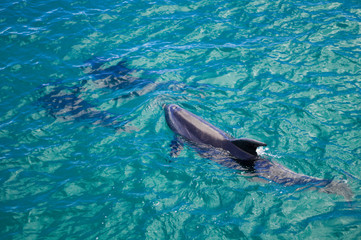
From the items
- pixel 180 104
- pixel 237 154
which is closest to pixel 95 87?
pixel 180 104

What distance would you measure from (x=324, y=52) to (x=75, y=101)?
11708mm

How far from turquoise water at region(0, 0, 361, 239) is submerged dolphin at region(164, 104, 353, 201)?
0.91ft

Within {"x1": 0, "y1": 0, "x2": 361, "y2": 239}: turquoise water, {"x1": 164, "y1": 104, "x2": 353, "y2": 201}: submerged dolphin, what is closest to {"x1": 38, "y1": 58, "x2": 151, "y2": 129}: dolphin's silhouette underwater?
{"x1": 0, "y1": 0, "x2": 361, "y2": 239}: turquoise water

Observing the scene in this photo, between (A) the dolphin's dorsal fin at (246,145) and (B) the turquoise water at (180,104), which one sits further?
(A) the dolphin's dorsal fin at (246,145)

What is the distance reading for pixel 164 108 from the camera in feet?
36.0

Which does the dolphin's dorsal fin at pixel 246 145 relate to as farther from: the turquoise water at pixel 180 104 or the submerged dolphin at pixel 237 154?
the turquoise water at pixel 180 104

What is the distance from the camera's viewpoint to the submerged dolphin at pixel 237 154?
24.3 ft

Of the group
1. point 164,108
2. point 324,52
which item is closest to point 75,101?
point 164,108

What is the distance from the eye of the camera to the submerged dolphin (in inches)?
291

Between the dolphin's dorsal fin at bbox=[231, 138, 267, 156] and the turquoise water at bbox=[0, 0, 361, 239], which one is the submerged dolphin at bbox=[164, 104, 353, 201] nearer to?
the dolphin's dorsal fin at bbox=[231, 138, 267, 156]

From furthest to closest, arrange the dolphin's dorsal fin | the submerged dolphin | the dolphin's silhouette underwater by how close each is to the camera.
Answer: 1. the dolphin's silhouette underwater
2. the dolphin's dorsal fin
3. the submerged dolphin

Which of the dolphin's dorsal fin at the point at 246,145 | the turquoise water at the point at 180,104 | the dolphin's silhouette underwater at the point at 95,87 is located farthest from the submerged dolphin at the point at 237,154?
the dolphin's silhouette underwater at the point at 95,87

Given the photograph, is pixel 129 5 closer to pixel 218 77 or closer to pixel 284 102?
pixel 218 77

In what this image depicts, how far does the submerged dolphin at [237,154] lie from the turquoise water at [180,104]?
0.91ft
